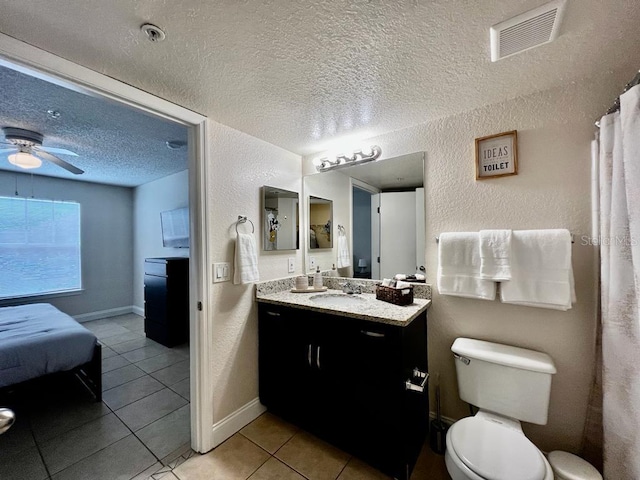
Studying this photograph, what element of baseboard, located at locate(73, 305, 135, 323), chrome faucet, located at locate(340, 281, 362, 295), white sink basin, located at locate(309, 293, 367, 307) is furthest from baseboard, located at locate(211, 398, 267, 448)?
baseboard, located at locate(73, 305, 135, 323)

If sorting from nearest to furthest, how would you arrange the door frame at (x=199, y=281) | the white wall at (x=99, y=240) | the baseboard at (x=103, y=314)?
1. the door frame at (x=199, y=281)
2. the white wall at (x=99, y=240)
3. the baseboard at (x=103, y=314)

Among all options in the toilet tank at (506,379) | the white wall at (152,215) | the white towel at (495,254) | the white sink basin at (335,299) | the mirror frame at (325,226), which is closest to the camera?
the toilet tank at (506,379)

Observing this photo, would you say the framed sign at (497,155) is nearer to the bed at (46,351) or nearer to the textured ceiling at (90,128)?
the textured ceiling at (90,128)

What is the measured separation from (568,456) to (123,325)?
5.13 meters

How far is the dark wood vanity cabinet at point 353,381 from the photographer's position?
4.33 feet

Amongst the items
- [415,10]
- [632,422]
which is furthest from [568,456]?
[415,10]

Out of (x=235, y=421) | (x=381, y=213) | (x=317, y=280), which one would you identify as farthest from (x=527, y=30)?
(x=235, y=421)

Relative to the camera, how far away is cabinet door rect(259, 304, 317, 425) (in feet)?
5.40

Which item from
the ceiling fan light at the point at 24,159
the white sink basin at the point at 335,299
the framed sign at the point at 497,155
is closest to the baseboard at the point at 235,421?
the white sink basin at the point at 335,299

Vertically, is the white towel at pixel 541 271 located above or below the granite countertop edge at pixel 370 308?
above

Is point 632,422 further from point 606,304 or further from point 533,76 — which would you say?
point 533,76

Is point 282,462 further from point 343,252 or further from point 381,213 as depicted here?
point 381,213

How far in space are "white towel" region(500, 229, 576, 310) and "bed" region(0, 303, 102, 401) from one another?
3.03 meters

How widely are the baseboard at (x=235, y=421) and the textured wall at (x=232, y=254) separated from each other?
0.04 meters
